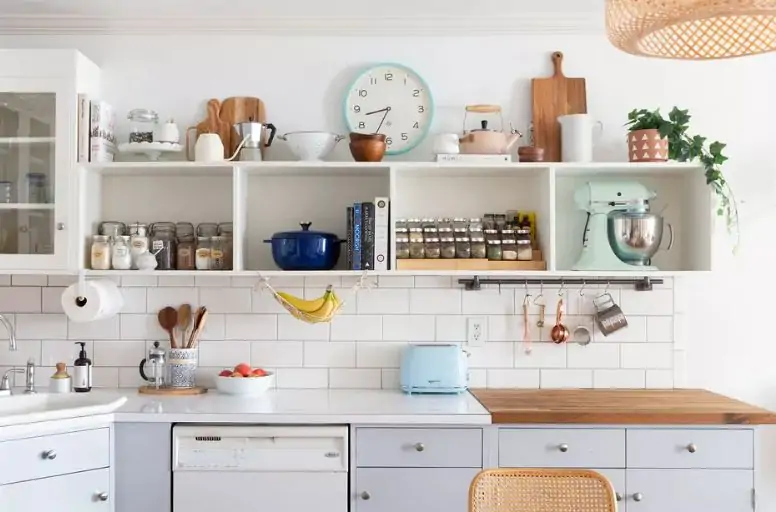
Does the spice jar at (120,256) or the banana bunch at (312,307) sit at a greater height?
the spice jar at (120,256)

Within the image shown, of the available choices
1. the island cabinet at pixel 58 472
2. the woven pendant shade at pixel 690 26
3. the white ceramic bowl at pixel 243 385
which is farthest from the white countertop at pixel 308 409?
the woven pendant shade at pixel 690 26

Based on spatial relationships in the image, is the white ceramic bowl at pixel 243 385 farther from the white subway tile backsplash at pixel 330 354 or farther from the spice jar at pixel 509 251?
the spice jar at pixel 509 251

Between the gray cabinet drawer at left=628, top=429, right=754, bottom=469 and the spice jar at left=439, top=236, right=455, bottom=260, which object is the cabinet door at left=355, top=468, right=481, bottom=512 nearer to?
the gray cabinet drawer at left=628, top=429, right=754, bottom=469

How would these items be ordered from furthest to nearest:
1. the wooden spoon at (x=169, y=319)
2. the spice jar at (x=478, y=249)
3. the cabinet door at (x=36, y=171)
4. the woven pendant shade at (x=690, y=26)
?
the wooden spoon at (x=169, y=319) → the spice jar at (x=478, y=249) → the cabinet door at (x=36, y=171) → the woven pendant shade at (x=690, y=26)

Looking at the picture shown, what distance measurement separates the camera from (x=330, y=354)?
3.28 m

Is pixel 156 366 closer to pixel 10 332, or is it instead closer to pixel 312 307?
pixel 10 332

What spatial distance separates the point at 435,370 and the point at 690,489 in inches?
37.9

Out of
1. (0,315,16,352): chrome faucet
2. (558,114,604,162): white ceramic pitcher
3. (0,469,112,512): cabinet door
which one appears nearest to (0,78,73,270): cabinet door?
(0,315,16,352): chrome faucet

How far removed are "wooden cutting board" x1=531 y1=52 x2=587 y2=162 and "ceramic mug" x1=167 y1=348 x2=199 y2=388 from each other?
1581 mm

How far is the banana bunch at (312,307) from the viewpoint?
3049mm

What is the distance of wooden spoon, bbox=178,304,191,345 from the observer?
3.25 m

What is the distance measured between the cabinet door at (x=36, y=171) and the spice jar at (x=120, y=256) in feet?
0.52

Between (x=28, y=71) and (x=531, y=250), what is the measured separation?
196cm

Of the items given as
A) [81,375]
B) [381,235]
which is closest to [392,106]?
[381,235]
